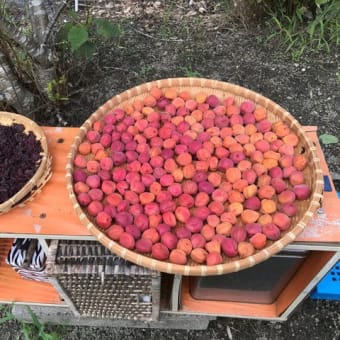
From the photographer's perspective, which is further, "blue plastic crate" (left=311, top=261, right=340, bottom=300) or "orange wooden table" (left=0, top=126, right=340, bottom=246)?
"blue plastic crate" (left=311, top=261, right=340, bottom=300)

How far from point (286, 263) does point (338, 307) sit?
1.78ft

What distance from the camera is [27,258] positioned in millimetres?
1409

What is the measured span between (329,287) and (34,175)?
3.81 feet

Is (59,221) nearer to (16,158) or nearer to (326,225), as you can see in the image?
(16,158)

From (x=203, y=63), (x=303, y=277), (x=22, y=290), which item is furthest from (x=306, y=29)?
(x=22, y=290)

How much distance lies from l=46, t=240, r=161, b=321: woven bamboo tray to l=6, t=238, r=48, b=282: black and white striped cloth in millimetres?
157

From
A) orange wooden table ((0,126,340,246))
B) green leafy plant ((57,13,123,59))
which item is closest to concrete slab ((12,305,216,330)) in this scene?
orange wooden table ((0,126,340,246))

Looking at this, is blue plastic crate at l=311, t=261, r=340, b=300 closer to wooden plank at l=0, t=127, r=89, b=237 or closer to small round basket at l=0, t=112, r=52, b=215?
wooden plank at l=0, t=127, r=89, b=237

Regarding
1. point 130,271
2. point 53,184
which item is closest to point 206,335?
point 130,271

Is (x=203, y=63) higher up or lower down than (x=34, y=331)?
higher up

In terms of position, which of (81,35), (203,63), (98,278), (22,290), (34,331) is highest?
(81,35)

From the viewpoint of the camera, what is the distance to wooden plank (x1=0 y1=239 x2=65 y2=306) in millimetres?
1487

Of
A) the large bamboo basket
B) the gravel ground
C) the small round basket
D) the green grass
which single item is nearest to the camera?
the large bamboo basket

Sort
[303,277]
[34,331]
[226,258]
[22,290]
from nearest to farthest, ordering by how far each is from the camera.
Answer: [226,258] < [303,277] < [22,290] < [34,331]
